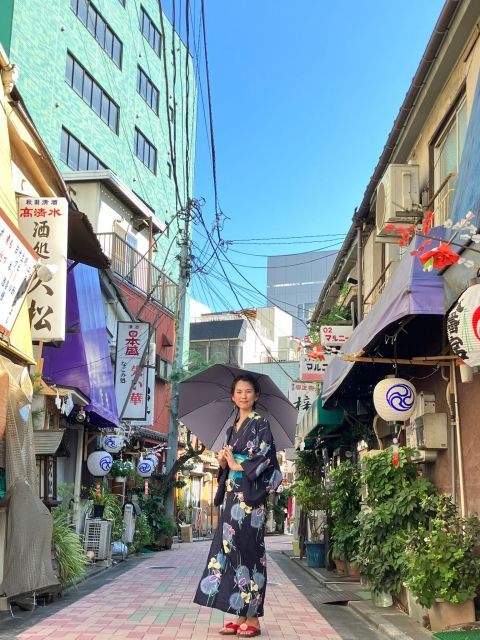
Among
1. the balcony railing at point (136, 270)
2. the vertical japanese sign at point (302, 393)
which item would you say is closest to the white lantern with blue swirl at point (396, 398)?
the vertical japanese sign at point (302, 393)

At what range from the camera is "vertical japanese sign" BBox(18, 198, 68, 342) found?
32.4ft

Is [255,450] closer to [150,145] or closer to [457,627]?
[457,627]

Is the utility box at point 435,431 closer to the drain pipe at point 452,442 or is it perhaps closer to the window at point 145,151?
the drain pipe at point 452,442

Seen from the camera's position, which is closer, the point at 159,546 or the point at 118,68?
the point at 159,546

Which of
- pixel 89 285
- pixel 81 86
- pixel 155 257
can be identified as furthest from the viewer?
pixel 155 257

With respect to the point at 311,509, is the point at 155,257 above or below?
above

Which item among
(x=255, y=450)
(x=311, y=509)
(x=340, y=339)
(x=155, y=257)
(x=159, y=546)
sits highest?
(x=155, y=257)

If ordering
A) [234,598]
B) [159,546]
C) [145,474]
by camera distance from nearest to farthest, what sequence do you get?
1. [234,598]
2. [159,546]
3. [145,474]

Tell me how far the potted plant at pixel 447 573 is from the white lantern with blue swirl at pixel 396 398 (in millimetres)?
1808

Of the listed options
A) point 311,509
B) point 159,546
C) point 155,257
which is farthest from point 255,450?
point 155,257

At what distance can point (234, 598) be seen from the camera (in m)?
5.90

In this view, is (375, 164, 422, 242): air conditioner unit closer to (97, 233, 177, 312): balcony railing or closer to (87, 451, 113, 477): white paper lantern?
(87, 451, 113, 477): white paper lantern

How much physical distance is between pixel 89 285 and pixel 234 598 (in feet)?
37.6

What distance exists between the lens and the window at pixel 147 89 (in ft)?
103
